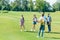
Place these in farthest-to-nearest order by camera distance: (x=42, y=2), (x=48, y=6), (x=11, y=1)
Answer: (x=11, y=1), (x=48, y=6), (x=42, y=2)

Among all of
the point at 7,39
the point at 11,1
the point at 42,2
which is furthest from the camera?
the point at 11,1

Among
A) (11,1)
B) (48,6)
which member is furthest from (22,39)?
(11,1)

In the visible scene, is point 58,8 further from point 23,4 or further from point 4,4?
point 4,4

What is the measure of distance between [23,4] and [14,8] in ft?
37.0

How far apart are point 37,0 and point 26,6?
13.2 meters

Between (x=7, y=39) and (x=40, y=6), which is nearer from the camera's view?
(x=7, y=39)

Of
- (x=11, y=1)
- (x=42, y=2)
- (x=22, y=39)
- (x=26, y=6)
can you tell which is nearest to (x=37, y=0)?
(x=42, y=2)

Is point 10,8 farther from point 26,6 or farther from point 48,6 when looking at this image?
point 48,6

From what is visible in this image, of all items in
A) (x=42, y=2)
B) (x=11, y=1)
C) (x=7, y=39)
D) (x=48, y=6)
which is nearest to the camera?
(x=7, y=39)

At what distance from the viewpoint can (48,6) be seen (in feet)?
465

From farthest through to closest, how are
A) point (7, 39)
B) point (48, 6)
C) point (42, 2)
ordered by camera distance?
point (48, 6) < point (42, 2) < point (7, 39)

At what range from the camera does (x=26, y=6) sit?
14600 centimetres

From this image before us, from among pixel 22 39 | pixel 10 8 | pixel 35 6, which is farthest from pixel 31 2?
pixel 22 39

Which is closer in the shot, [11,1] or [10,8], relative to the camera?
[10,8]
